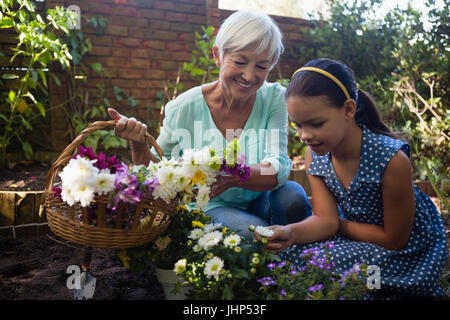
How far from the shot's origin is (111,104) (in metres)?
3.85

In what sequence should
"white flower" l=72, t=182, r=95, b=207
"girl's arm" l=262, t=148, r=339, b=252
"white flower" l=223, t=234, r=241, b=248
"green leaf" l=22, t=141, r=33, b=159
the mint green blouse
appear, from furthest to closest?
"green leaf" l=22, t=141, r=33, b=159 → the mint green blouse → "girl's arm" l=262, t=148, r=339, b=252 → "white flower" l=223, t=234, r=241, b=248 → "white flower" l=72, t=182, r=95, b=207

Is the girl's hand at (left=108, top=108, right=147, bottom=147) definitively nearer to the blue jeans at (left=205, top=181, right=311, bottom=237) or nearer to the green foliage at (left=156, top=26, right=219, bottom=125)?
the blue jeans at (left=205, top=181, right=311, bottom=237)

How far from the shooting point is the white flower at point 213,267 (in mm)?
1245

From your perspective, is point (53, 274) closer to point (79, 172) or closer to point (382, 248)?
point (79, 172)

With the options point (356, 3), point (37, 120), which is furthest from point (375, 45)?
point (37, 120)

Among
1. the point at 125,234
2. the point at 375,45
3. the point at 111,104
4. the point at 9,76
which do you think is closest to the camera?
the point at 125,234

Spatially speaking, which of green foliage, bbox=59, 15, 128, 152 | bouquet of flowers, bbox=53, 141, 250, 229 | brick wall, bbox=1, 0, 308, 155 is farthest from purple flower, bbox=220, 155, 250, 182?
brick wall, bbox=1, 0, 308, 155

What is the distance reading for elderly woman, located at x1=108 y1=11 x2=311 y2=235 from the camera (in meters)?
1.71

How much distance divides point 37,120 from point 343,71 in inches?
115

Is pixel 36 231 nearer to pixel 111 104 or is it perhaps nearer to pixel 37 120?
pixel 37 120

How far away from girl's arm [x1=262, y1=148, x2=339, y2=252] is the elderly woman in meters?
0.11

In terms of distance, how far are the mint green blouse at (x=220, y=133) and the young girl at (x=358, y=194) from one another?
29 cm

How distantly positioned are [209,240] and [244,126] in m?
0.79

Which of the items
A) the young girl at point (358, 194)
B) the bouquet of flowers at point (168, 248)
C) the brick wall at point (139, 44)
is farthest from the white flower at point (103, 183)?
the brick wall at point (139, 44)
